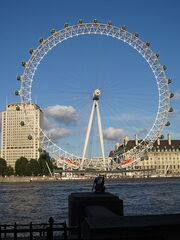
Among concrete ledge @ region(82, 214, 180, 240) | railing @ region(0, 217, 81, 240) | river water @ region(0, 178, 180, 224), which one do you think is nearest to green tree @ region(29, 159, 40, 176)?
river water @ region(0, 178, 180, 224)

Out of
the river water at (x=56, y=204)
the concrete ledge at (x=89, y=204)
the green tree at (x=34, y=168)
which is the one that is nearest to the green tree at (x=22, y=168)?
the green tree at (x=34, y=168)

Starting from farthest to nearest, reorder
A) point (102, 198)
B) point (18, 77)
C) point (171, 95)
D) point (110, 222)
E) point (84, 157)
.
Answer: point (84, 157), point (171, 95), point (18, 77), point (102, 198), point (110, 222)

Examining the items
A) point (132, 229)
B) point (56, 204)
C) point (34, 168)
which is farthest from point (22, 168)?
point (132, 229)

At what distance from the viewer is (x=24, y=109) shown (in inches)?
2474

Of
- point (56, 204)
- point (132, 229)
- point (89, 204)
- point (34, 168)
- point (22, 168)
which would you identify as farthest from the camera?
point (22, 168)

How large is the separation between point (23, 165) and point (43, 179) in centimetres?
2075

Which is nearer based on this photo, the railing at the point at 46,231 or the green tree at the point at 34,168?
the railing at the point at 46,231

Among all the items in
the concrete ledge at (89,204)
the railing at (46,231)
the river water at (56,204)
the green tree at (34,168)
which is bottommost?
the river water at (56,204)

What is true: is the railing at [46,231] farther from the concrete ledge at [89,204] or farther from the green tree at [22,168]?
the green tree at [22,168]

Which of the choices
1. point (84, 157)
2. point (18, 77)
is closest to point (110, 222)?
point (18, 77)

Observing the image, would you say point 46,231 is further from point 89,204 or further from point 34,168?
point 34,168

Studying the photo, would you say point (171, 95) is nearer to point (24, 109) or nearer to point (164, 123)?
point (164, 123)

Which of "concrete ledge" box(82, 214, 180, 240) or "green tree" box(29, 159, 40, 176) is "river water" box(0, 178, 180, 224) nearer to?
"concrete ledge" box(82, 214, 180, 240)

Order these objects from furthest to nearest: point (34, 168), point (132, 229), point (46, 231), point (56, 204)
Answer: point (34, 168) < point (56, 204) < point (46, 231) < point (132, 229)
